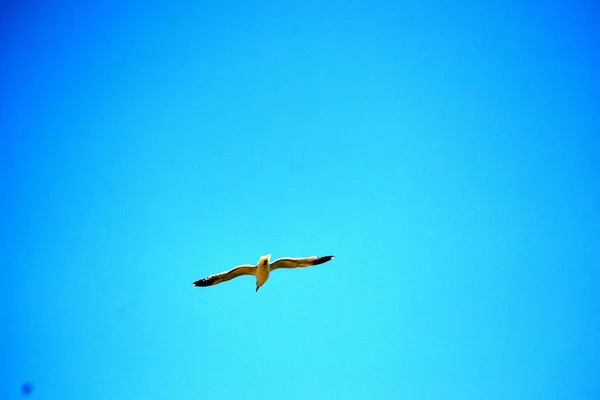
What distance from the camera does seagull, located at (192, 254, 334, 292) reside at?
505 inches

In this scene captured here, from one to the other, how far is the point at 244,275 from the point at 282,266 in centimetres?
143

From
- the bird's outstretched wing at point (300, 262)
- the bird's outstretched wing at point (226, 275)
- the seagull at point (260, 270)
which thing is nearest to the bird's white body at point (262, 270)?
the seagull at point (260, 270)

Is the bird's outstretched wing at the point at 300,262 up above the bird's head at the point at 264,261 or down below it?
above

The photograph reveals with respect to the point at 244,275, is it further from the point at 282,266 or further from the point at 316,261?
the point at 316,261

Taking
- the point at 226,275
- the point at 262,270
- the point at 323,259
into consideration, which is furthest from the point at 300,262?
the point at 226,275

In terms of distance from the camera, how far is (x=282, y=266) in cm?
1334

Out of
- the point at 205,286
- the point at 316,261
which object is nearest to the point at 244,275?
the point at 205,286

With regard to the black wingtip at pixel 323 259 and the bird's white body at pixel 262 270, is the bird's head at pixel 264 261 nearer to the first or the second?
the bird's white body at pixel 262 270

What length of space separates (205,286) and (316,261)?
3.93 meters

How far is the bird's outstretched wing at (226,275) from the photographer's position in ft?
Answer: 42.3

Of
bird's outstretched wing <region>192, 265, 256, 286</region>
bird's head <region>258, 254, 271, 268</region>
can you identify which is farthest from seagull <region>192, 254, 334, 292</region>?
bird's head <region>258, 254, 271, 268</region>

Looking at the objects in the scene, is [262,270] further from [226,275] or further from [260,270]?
[226,275]

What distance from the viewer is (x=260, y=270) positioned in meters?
12.7

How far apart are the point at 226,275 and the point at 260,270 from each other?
136 centimetres
